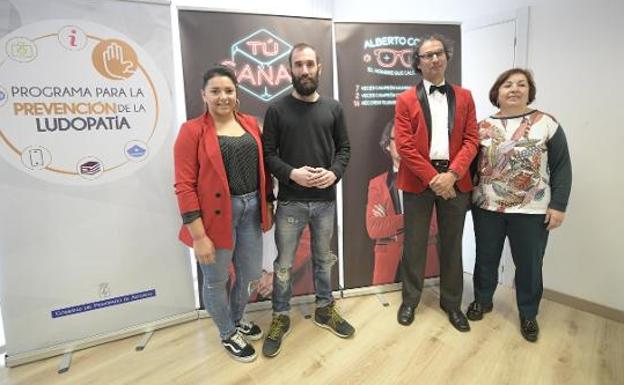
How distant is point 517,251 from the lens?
2.12 meters

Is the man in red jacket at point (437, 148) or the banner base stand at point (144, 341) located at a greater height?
the man in red jacket at point (437, 148)

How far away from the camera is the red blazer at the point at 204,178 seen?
5.65ft

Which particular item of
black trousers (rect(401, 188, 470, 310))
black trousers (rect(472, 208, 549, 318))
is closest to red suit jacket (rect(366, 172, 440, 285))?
black trousers (rect(401, 188, 470, 310))

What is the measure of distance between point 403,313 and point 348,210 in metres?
0.75

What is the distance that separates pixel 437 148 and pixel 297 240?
0.94m

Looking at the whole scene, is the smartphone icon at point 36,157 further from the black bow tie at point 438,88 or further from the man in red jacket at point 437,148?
the black bow tie at point 438,88

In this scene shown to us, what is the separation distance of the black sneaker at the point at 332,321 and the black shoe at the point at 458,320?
24.5 inches

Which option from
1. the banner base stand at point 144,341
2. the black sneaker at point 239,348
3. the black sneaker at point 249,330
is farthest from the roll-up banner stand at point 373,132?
the banner base stand at point 144,341

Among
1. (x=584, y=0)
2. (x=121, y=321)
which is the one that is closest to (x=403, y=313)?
(x=121, y=321)

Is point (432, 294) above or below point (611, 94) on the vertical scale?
below

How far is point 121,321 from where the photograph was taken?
7.32ft

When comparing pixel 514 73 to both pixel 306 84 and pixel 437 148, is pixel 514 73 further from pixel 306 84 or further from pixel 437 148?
pixel 306 84

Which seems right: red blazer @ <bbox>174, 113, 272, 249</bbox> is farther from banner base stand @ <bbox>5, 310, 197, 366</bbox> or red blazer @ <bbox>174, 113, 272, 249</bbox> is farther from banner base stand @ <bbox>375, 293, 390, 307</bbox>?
banner base stand @ <bbox>375, 293, 390, 307</bbox>

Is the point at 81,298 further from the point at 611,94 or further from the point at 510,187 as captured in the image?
the point at 611,94
